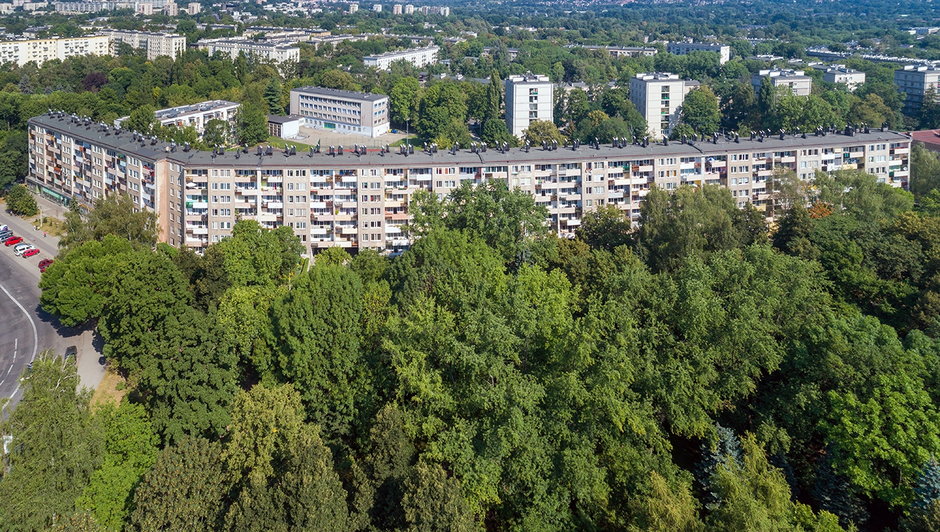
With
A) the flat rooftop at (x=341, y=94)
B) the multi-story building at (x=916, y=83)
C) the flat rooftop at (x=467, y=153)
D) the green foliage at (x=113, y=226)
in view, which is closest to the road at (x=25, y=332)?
the green foliage at (x=113, y=226)

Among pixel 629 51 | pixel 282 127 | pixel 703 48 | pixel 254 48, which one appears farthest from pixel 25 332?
pixel 703 48

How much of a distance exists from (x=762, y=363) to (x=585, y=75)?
101293 millimetres

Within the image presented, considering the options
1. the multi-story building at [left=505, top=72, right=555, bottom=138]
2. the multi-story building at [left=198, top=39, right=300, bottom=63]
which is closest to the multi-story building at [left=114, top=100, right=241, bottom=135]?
the multi-story building at [left=505, top=72, right=555, bottom=138]

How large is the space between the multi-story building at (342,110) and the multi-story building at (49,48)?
53064 millimetres

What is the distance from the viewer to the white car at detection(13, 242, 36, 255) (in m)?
52.3

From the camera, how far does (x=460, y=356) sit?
79.7 ft

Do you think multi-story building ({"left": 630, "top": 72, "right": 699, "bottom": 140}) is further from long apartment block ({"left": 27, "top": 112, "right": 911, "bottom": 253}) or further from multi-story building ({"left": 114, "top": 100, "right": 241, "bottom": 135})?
multi-story building ({"left": 114, "top": 100, "right": 241, "bottom": 135})

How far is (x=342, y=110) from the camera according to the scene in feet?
308

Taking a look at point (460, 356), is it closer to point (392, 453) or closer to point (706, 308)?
point (392, 453)

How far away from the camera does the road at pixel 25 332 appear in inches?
1417

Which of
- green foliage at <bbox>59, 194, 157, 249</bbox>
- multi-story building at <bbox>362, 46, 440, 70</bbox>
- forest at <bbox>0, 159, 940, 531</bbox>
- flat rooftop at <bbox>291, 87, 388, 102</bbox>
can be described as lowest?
forest at <bbox>0, 159, 940, 531</bbox>

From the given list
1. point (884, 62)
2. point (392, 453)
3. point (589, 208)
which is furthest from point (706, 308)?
point (884, 62)

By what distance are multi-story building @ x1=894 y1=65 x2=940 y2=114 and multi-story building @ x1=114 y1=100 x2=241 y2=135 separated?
8069cm

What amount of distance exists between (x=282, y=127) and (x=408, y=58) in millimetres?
54165
